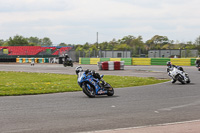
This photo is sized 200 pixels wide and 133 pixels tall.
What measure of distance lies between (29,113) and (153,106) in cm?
349

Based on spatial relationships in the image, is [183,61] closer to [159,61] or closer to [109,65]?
[159,61]

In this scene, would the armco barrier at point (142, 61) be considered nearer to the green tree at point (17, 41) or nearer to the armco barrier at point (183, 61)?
the armco barrier at point (183, 61)

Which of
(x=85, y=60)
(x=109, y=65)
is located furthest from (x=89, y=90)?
(x=85, y=60)

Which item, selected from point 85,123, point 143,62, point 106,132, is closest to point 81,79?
point 85,123

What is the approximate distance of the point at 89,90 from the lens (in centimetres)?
1270

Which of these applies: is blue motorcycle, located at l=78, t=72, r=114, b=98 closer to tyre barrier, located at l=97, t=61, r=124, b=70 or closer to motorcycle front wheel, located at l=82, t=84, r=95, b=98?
motorcycle front wheel, located at l=82, t=84, r=95, b=98

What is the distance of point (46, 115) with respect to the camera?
8.52 metres

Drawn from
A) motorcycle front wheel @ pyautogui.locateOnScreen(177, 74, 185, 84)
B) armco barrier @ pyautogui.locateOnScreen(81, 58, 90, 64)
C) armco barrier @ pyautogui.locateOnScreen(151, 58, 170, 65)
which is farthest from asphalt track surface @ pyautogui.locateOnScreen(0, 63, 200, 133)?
armco barrier @ pyautogui.locateOnScreen(81, 58, 90, 64)

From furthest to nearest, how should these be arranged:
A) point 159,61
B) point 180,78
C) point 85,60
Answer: point 85,60, point 159,61, point 180,78

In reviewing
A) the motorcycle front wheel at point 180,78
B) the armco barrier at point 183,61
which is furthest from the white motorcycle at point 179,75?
the armco barrier at point 183,61

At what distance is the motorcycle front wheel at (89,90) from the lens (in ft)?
41.2

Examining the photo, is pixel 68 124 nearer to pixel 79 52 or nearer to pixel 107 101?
pixel 107 101

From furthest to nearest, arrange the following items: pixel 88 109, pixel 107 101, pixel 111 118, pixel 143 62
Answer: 1. pixel 143 62
2. pixel 107 101
3. pixel 88 109
4. pixel 111 118

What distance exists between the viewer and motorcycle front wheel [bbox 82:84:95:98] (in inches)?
495
